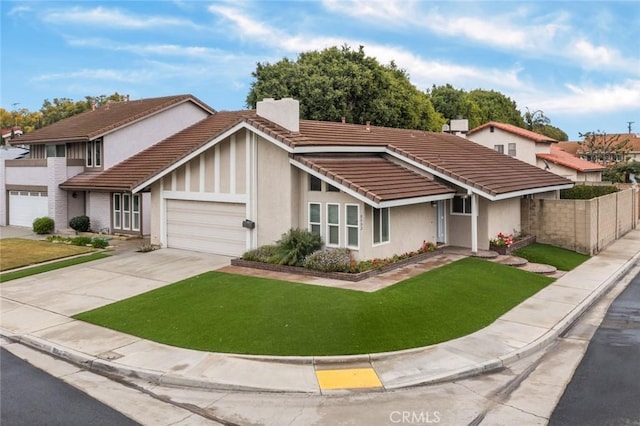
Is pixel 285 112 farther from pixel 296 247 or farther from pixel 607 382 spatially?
pixel 607 382

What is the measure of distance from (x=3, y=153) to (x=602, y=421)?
139 feet

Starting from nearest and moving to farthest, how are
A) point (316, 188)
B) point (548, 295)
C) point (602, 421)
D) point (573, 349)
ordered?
point (602, 421) → point (573, 349) → point (548, 295) → point (316, 188)

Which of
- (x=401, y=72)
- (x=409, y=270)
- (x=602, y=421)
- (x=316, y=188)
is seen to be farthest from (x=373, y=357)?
(x=401, y=72)

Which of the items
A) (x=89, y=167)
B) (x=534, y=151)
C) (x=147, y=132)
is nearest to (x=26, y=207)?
(x=89, y=167)

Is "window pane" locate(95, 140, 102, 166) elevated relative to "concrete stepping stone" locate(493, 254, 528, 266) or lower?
elevated

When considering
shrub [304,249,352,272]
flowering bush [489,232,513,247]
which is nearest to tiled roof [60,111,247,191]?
shrub [304,249,352,272]

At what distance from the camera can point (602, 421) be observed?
7.63 metres

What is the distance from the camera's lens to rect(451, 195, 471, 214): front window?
20.4 m

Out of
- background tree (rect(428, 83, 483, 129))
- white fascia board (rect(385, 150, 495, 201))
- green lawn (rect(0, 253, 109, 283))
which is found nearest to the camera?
green lawn (rect(0, 253, 109, 283))

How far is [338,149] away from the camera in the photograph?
18953 mm

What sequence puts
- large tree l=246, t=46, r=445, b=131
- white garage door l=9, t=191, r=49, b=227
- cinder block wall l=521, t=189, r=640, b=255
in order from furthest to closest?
large tree l=246, t=46, r=445, b=131 → white garage door l=9, t=191, r=49, b=227 → cinder block wall l=521, t=189, r=640, b=255

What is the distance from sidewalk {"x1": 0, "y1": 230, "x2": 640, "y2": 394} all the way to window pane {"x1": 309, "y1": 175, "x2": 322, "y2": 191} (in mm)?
6810

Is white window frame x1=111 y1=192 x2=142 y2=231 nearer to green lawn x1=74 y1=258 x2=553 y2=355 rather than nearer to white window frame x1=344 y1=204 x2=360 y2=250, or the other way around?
green lawn x1=74 y1=258 x2=553 y2=355

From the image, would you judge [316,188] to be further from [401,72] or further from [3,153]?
[401,72]
